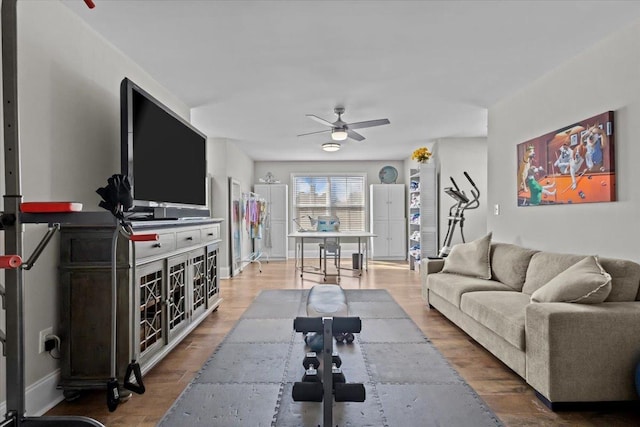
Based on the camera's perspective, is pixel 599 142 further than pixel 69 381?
Yes

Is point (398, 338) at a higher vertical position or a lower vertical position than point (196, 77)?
lower

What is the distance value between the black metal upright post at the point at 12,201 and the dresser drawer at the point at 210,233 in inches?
90.2

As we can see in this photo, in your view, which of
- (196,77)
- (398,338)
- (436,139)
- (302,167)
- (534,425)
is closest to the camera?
(534,425)

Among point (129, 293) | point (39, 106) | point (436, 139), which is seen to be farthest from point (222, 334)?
point (436, 139)

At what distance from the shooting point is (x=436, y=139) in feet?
23.0

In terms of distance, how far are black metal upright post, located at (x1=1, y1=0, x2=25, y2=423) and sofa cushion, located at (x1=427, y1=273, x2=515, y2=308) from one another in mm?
3101

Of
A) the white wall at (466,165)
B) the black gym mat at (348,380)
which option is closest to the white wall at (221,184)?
the black gym mat at (348,380)

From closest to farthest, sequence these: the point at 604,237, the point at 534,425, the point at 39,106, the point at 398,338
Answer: the point at 534,425, the point at 39,106, the point at 604,237, the point at 398,338

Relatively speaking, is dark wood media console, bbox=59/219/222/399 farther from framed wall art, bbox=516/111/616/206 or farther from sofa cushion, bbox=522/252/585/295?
framed wall art, bbox=516/111/616/206

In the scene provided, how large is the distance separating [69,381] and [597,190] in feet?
12.3

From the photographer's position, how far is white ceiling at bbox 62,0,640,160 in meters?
2.54

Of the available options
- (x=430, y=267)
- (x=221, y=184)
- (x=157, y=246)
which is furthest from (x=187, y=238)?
(x=221, y=184)

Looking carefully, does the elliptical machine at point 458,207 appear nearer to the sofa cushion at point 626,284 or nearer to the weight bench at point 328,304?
the weight bench at point 328,304

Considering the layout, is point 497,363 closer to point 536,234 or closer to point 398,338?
point 398,338
